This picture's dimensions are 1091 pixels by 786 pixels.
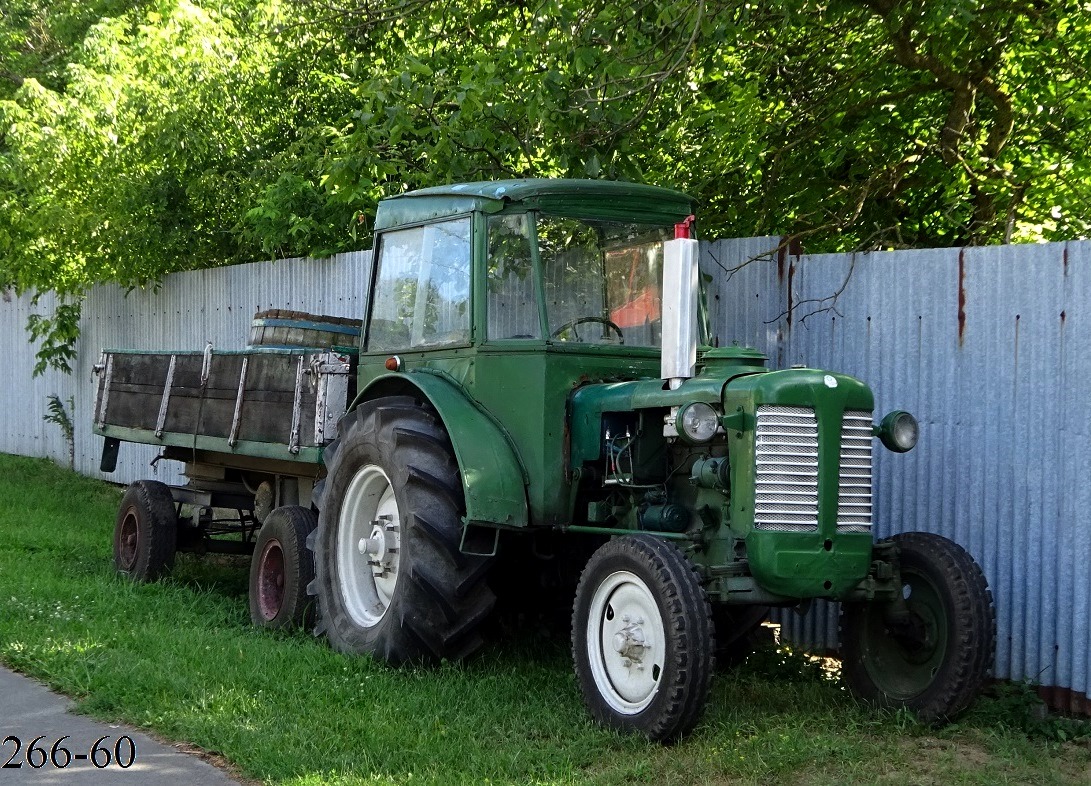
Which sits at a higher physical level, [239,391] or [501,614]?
[239,391]

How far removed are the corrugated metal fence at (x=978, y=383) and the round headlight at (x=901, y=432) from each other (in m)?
0.70

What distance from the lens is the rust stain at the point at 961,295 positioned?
7047 millimetres

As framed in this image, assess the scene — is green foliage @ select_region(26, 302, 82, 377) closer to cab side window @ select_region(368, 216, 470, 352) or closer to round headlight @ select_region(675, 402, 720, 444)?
cab side window @ select_region(368, 216, 470, 352)

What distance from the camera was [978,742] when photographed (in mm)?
6016

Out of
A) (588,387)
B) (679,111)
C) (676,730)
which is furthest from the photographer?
(679,111)

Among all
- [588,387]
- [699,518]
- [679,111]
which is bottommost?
[699,518]

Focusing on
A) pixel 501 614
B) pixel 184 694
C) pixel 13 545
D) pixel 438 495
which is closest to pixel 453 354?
pixel 438 495

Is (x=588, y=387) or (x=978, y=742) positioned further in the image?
(x=588, y=387)

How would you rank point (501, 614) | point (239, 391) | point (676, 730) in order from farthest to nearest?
point (239, 391) < point (501, 614) < point (676, 730)

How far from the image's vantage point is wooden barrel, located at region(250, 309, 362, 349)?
9633mm

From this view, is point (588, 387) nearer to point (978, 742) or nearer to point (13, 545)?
point (978, 742)

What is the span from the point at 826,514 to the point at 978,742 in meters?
1.21

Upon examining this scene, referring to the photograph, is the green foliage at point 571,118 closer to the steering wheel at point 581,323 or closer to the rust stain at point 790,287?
the rust stain at point 790,287

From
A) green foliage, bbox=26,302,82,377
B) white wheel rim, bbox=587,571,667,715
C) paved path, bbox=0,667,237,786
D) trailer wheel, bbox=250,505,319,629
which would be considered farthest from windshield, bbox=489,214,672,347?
green foliage, bbox=26,302,82,377
